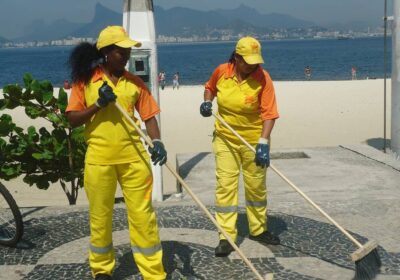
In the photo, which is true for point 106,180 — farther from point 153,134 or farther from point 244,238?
point 244,238

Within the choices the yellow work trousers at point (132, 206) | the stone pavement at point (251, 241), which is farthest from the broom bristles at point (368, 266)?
the yellow work trousers at point (132, 206)

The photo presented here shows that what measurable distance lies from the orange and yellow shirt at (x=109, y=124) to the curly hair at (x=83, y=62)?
0.04m

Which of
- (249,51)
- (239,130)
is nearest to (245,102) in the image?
(239,130)

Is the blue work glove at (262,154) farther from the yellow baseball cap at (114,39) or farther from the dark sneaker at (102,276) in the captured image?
the dark sneaker at (102,276)

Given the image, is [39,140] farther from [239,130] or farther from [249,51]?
[249,51]

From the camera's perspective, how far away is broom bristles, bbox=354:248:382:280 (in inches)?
175

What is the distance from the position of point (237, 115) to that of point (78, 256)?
2030 millimetres

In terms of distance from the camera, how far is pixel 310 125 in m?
18.0

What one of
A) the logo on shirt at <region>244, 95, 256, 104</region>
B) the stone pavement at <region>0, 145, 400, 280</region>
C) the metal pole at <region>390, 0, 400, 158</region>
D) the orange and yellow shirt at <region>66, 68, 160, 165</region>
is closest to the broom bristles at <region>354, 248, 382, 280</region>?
the stone pavement at <region>0, 145, 400, 280</region>

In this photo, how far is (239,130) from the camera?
528 cm

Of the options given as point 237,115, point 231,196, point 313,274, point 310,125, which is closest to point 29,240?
point 231,196

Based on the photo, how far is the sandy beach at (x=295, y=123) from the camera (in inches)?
436

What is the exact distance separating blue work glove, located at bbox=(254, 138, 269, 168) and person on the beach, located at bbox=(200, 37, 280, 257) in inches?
0.4

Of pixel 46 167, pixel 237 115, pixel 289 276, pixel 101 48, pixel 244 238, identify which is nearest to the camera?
pixel 101 48
